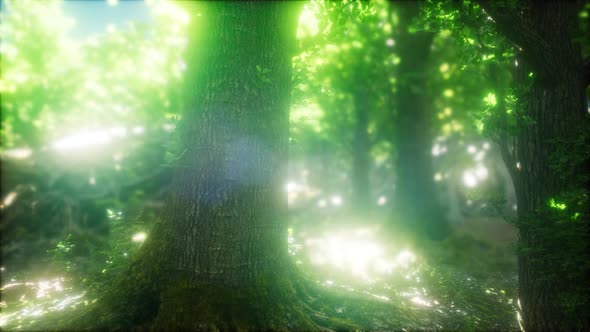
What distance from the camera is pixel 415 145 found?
41.9ft

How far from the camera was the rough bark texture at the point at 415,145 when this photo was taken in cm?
1270

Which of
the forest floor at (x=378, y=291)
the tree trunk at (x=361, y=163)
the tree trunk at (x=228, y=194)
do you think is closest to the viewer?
the tree trunk at (x=228, y=194)

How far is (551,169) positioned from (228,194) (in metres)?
4.36

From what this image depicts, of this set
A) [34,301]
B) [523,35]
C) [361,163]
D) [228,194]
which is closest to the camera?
[228,194]

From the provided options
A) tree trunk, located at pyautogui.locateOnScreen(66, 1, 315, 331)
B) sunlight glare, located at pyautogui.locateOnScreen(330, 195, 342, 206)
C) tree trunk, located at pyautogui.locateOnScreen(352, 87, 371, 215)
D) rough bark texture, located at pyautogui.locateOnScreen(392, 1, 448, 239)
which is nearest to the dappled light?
tree trunk, located at pyautogui.locateOnScreen(66, 1, 315, 331)

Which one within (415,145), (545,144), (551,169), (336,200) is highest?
(415,145)

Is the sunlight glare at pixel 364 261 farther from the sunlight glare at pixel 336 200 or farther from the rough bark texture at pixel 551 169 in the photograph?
the sunlight glare at pixel 336 200

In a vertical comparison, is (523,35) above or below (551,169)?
above

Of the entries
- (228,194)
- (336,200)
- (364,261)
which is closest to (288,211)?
(228,194)

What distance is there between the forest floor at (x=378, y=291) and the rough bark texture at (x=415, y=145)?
11.3ft

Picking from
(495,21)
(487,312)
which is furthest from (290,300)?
(495,21)

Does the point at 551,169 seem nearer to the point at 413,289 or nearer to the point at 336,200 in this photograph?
the point at 413,289

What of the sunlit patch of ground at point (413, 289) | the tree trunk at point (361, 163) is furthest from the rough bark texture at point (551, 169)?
the tree trunk at point (361, 163)

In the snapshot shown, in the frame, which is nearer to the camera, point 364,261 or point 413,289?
point 413,289
